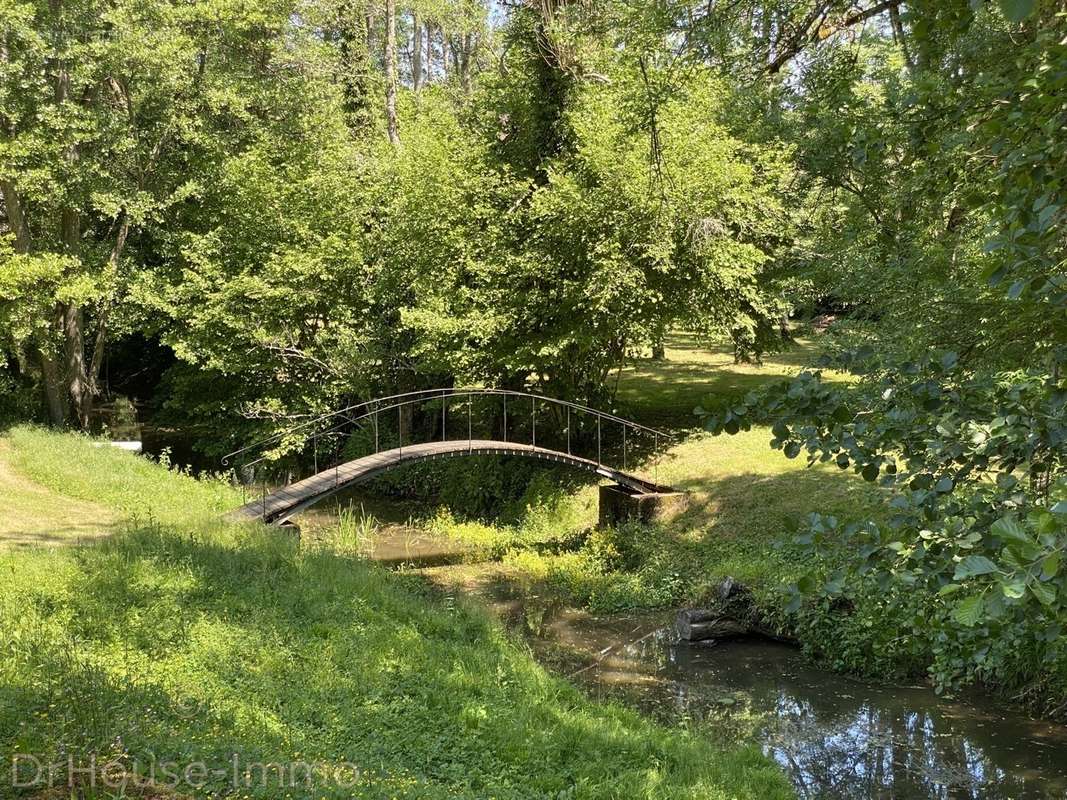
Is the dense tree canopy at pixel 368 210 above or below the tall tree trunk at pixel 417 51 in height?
below

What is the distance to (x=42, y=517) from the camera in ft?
36.2

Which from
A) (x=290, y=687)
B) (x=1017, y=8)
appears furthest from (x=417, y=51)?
(x=1017, y=8)

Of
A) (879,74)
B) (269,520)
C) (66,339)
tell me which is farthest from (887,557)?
(66,339)

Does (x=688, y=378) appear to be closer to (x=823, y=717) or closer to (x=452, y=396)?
(x=452, y=396)

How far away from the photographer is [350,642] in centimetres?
779

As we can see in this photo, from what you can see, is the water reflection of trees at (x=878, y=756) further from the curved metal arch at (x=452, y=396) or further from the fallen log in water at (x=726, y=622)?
the curved metal arch at (x=452, y=396)

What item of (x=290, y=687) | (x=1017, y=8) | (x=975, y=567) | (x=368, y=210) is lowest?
(x=290, y=687)

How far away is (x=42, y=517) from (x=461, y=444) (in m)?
6.20

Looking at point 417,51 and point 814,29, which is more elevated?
point 417,51

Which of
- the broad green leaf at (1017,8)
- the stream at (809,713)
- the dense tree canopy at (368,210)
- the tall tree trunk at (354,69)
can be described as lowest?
the stream at (809,713)

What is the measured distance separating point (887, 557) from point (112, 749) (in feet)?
12.8

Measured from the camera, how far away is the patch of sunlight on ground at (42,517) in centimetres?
983

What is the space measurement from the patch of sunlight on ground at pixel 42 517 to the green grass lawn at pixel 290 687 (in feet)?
2.39

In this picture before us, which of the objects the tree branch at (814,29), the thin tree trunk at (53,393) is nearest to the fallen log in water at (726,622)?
the tree branch at (814,29)
